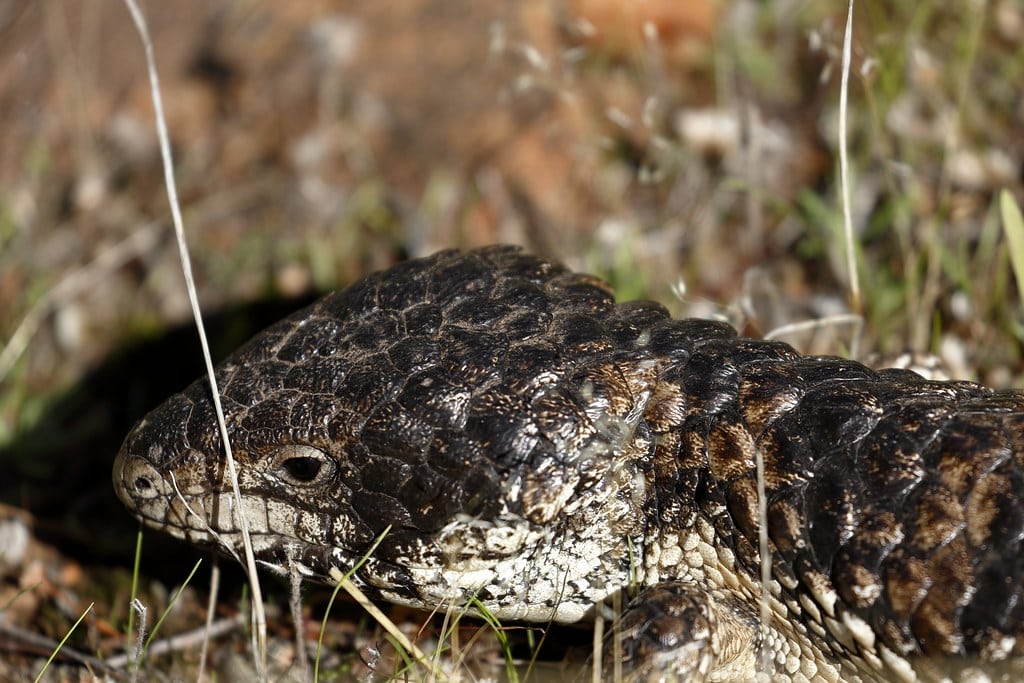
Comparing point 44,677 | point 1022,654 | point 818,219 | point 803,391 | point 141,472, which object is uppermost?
point 818,219

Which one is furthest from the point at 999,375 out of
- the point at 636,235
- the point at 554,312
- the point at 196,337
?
the point at 196,337

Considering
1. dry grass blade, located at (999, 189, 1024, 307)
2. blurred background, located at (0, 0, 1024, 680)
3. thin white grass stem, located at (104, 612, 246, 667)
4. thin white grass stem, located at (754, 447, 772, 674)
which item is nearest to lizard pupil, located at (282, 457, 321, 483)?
thin white grass stem, located at (104, 612, 246, 667)

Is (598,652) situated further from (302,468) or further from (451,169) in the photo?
(451,169)

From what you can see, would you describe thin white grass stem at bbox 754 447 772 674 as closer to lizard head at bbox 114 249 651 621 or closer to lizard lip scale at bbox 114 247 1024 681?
lizard lip scale at bbox 114 247 1024 681

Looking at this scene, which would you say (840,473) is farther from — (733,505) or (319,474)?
(319,474)

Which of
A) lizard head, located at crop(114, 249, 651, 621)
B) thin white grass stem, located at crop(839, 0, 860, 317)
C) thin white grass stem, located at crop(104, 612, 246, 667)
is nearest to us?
lizard head, located at crop(114, 249, 651, 621)
